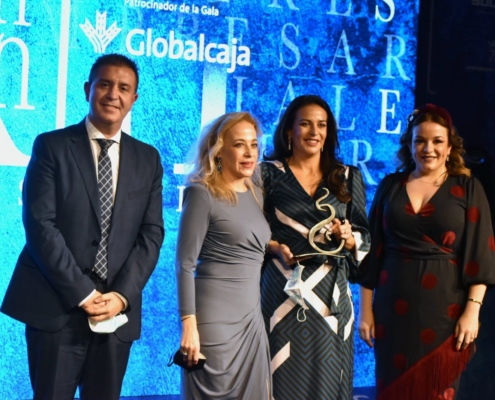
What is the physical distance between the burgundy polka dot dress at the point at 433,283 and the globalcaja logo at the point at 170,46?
1.57 meters

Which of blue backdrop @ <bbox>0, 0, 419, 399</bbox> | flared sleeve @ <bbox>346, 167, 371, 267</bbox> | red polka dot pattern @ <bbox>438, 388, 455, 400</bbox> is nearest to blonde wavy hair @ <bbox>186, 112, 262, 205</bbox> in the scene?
flared sleeve @ <bbox>346, 167, 371, 267</bbox>

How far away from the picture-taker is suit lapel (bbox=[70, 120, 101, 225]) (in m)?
2.50

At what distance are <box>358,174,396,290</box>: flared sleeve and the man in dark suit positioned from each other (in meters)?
1.06

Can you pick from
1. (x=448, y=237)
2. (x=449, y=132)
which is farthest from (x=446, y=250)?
(x=449, y=132)

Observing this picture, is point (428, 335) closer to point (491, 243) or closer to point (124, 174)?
point (491, 243)

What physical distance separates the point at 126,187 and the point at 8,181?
4.96 feet

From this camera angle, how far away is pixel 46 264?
241 centimetres

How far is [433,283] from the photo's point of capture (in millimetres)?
3041

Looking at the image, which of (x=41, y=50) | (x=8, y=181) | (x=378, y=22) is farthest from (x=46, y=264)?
(x=378, y=22)

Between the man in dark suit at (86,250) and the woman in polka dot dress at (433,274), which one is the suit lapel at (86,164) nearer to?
the man in dark suit at (86,250)

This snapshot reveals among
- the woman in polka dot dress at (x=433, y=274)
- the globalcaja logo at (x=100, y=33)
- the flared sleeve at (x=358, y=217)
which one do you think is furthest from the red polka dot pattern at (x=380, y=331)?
the globalcaja logo at (x=100, y=33)

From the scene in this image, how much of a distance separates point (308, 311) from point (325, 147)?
0.73 meters

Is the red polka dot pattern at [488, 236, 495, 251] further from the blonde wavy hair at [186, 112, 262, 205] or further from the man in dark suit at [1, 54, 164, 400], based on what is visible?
the man in dark suit at [1, 54, 164, 400]

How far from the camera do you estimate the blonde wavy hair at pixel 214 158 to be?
268cm
